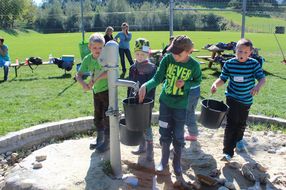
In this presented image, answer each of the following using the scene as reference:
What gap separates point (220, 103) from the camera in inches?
176

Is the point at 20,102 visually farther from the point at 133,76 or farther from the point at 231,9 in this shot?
the point at 231,9

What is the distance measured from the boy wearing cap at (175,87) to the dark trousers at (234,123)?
822 millimetres

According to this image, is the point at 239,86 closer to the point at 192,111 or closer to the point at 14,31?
the point at 192,111

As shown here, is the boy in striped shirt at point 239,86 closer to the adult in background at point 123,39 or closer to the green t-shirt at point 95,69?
the green t-shirt at point 95,69

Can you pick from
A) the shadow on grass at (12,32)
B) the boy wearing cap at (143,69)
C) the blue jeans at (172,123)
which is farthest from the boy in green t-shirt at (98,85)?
the shadow on grass at (12,32)

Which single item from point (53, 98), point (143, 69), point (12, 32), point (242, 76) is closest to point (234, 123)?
point (242, 76)

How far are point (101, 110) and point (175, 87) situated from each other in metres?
1.24

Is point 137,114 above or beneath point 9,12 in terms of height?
beneath

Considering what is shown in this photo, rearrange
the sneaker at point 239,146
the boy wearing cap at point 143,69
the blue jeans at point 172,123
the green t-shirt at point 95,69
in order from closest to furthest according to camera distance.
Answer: the blue jeans at point 172,123
the boy wearing cap at point 143,69
the green t-shirt at point 95,69
the sneaker at point 239,146

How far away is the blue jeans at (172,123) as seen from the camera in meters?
3.90

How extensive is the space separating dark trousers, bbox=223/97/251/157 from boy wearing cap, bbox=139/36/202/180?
2.70 feet

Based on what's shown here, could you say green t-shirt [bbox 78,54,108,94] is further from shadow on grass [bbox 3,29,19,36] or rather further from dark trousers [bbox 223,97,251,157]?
shadow on grass [bbox 3,29,19,36]

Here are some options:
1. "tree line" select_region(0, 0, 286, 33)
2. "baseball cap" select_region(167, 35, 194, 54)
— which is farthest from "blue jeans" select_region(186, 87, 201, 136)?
"tree line" select_region(0, 0, 286, 33)

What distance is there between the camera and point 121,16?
1088 inches
